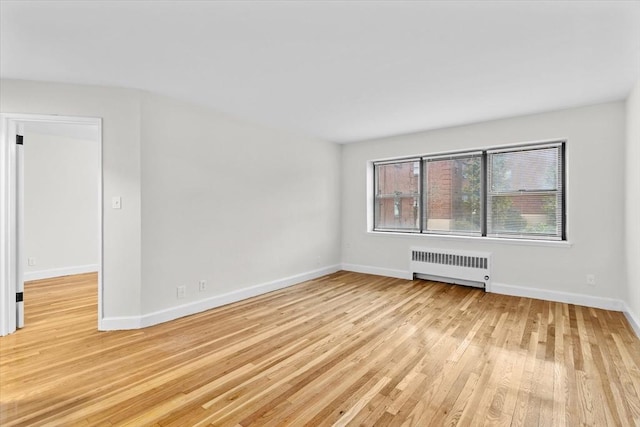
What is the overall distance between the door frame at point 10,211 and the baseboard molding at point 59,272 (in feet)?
9.00

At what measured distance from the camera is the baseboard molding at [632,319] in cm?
292

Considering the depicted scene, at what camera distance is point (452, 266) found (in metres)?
4.75

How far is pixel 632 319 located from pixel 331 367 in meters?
3.25

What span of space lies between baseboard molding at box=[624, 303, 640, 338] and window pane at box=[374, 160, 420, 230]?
2.74 m

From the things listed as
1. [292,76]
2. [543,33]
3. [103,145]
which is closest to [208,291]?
[103,145]

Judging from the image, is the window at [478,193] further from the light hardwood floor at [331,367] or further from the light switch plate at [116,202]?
the light switch plate at [116,202]

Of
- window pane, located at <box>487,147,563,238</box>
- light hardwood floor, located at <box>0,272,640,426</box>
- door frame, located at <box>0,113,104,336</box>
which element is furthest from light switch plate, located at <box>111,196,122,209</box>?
window pane, located at <box>487,147,563,238</box>

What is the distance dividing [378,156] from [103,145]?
163 inches

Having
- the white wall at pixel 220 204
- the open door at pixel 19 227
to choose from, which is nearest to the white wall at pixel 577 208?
the white wall at pixel 220 204

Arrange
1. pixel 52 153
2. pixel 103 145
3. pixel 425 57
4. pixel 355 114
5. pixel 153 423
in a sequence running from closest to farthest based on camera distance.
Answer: pixel 153 423
pixel 425 57
pixel 103 145
pixel 355 114
pixel 52 153

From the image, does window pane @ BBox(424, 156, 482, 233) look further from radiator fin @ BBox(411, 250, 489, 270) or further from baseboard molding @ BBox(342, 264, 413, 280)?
baseboard molding @ BBox(342, 264, 413, 280)

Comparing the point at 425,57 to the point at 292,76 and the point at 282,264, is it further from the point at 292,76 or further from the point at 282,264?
the point at 282,264

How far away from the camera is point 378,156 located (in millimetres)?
5543

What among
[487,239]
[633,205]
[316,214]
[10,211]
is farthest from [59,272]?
[633,205]
